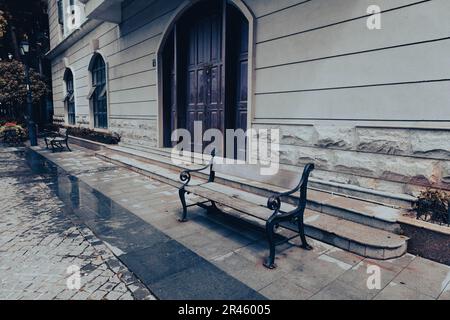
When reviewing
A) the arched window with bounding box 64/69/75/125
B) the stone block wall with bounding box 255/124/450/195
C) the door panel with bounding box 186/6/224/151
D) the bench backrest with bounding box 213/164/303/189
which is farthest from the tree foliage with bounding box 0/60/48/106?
the stone block wall with bounding box 255/124/450/195

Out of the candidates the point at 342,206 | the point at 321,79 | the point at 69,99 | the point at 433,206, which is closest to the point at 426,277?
the point at 433,206

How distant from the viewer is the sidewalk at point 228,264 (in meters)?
2.72

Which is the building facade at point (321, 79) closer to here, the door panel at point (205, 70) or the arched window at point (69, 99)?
the door panel at point (205, 70)

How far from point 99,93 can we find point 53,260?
1279cm

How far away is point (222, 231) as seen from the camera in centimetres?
413

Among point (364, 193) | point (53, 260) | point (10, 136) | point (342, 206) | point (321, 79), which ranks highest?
point (321, 79)

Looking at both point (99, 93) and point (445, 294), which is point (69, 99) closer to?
point (99, 93)

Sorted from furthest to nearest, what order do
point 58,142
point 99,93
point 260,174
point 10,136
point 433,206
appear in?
point 10,136
point 99,93
point 58,142
point 260,174
point 433,206

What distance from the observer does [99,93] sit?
1466 cm

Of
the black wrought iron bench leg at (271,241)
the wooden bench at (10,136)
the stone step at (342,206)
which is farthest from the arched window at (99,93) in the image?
the black wrought iron bench leg at (271,241)

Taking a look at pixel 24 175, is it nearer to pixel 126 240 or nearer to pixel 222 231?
pixel 126 240

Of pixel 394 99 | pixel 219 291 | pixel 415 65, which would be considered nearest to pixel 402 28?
pixel 415 65

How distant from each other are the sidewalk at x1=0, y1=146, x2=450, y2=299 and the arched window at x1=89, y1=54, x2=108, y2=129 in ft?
32.3

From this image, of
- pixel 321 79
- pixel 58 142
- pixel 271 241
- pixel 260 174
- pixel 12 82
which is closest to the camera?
pixel 271 241
